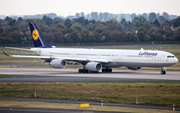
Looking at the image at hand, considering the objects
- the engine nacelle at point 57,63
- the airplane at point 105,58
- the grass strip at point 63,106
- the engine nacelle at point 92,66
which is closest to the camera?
the grass strip at point 63,106

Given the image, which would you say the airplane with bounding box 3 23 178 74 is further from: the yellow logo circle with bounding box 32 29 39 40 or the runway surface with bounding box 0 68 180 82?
the runway surface with bounding box 0 68 180 82

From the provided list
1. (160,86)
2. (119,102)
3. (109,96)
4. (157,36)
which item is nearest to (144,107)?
(119,102)

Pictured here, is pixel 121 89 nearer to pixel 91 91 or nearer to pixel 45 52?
pixel 91 91

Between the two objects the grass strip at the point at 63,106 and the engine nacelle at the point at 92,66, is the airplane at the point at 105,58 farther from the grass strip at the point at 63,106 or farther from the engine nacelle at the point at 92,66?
the grass strip at the point at 63,106

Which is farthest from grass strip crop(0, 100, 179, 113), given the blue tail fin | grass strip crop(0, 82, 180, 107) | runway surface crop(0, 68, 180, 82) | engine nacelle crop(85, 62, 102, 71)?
the blue tail fin

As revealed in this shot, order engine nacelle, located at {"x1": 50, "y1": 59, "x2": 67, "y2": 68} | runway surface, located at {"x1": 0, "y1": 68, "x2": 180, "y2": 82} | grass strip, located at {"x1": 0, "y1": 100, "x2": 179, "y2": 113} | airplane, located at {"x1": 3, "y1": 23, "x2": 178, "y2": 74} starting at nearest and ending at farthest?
grass strip, located at {"x1": 0, "y1": 100, "x2": 179, "y2": 113} < runway surface, located at {"x1": 0, "y1": 68, "x2": 180, "y2": 82} < airplane, located at {"x1": 3, "y1": 23, "x2": 178, "y2": 74} < engine nacelle, located at {"x1": 50, "y1": 59, "x2": 67, "y2": 68}

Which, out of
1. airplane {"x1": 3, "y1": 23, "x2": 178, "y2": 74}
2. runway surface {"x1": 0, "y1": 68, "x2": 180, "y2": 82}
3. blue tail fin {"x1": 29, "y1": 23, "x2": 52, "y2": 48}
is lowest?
runway surface {"x1": 0, "y1": 68, "x2": 180, "y2": 82}

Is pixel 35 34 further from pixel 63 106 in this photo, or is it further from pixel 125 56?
pixel 63 106

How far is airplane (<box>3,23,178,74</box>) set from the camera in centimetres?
5028

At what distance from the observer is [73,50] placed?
58938 mm

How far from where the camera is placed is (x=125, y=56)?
5272 centimetres

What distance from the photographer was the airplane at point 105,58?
50281 millimetres

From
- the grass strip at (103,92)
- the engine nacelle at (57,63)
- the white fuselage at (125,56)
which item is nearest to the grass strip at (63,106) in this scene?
the grass strip at (103,92)

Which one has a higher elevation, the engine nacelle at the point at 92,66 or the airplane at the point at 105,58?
the airplane at the point at 105,58
